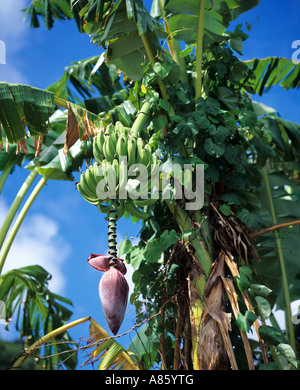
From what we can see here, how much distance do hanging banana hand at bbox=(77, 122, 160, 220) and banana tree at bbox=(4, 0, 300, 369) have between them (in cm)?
2

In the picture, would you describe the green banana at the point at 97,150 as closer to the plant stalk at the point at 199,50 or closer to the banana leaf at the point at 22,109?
the banana leaf at the point at 22,109

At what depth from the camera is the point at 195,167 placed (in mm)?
2098

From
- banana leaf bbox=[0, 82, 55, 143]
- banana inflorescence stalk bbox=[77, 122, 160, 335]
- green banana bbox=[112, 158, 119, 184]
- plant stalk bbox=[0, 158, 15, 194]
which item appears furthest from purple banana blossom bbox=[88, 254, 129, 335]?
plant stalk bbox=[0, 158, 15, 194]

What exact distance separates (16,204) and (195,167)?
4.40 feet

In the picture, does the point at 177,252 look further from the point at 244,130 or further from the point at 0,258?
the point at 0,258

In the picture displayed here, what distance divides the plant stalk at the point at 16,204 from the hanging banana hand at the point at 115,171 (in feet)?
4.19

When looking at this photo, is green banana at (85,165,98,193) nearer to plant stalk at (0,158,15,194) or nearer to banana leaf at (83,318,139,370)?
banana leaf at (83,318,139,370)

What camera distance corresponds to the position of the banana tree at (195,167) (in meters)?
1.88

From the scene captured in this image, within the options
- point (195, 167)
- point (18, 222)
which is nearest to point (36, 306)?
point (18, 222)

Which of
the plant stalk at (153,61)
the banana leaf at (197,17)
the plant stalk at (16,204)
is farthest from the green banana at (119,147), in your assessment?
the plant stalk at (16,204)

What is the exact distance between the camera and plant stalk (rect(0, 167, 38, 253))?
2.81 metres

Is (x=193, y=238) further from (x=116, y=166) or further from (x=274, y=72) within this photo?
(x=274, y=72)

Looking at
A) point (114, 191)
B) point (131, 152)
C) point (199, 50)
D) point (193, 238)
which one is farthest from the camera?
point (199, 50)

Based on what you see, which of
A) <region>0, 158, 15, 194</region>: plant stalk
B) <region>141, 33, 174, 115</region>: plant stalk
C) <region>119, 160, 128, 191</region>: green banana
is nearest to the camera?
<region>119, 160, 128, 191</region>: green banana
